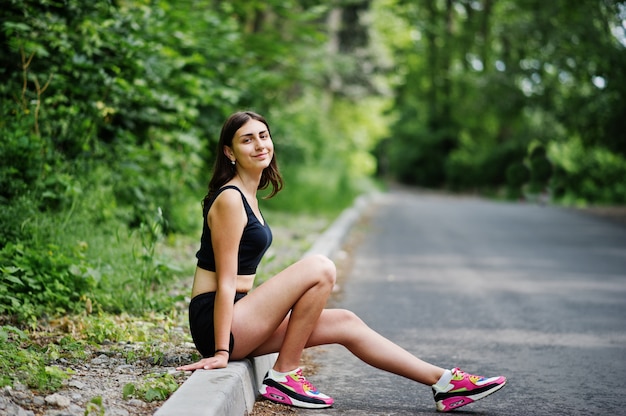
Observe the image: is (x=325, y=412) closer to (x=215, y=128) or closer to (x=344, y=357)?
(x=344, y=357)

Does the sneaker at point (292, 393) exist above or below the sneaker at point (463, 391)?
below

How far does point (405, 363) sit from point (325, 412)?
1.62 feet

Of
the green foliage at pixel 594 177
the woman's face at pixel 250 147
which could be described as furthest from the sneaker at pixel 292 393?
the green foliage at pixel 594 177

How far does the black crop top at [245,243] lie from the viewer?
4.20m

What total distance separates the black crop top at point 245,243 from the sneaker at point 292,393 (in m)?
0.60

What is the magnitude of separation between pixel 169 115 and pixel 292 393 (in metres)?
5.79

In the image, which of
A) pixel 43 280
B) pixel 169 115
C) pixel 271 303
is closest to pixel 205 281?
pixel 271 303

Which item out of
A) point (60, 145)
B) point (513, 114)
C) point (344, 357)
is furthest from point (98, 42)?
point (513, 114)

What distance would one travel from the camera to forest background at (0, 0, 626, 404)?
6137mm

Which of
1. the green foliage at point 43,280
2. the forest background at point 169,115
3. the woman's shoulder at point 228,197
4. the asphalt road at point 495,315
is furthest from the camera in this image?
the forest background at point 169,115

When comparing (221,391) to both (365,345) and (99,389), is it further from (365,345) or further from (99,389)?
(365,345)

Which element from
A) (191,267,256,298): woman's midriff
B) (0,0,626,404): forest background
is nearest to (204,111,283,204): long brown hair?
(191,267,256,298): woman's midriff

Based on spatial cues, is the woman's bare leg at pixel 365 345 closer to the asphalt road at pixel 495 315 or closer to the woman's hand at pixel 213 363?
the asphalt road at pixel 495 315

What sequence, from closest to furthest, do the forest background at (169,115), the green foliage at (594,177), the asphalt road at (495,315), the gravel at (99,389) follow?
1. the gravel at (99,389)
2. the asphalt road at (495,315)
3. the forest background at (169,115)
4. the green foliage at (594,177)
